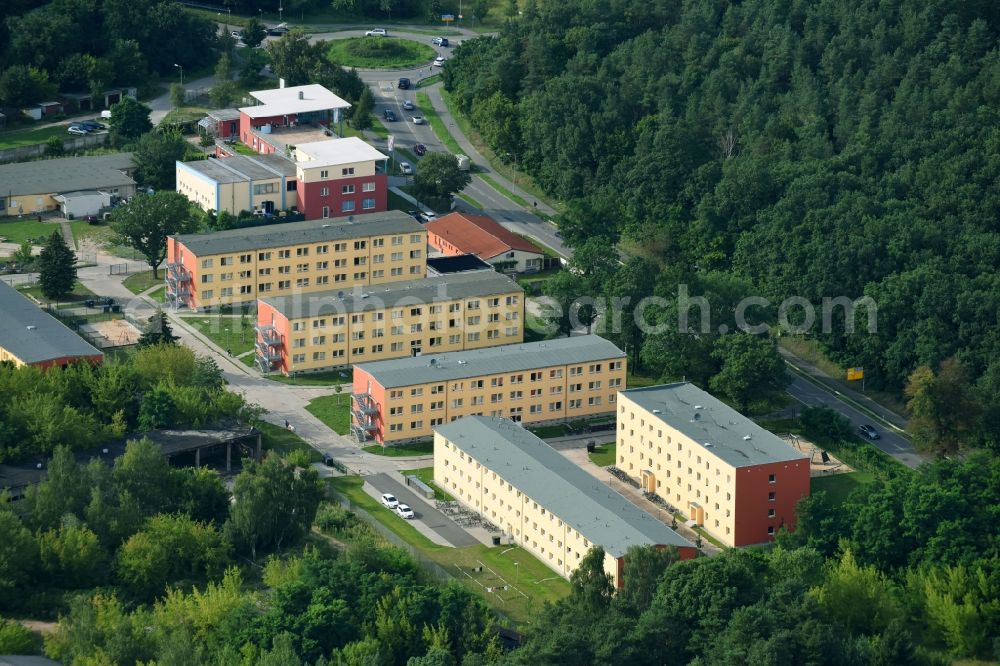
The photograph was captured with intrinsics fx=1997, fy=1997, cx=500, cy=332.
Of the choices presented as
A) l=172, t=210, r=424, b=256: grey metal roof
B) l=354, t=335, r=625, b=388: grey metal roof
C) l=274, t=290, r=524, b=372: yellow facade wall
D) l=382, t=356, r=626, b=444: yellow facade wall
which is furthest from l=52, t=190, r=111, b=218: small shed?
l=382, t=356, r=626, b=444: yellow facade wall

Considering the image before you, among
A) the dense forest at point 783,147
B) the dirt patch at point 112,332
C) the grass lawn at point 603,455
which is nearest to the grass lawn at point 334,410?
the dirt patch at point 112,332

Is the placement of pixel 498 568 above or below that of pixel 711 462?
below

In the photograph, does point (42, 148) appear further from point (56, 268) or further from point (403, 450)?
point (403, 450)

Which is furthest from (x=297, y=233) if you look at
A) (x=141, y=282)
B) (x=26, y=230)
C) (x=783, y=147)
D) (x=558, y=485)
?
(x=558, y=485)

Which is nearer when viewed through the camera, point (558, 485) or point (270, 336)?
point (558, 485)

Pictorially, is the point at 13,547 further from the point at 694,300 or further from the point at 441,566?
the point at 694,300

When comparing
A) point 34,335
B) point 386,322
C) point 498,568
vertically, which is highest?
point 34,335

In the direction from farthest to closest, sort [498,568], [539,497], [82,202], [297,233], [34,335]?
[82,202], [297,233], [34,335], [539,497], [498,568]

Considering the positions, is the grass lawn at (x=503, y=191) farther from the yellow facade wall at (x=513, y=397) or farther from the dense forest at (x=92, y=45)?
the yellow facade wall at (x=513, y=397)
